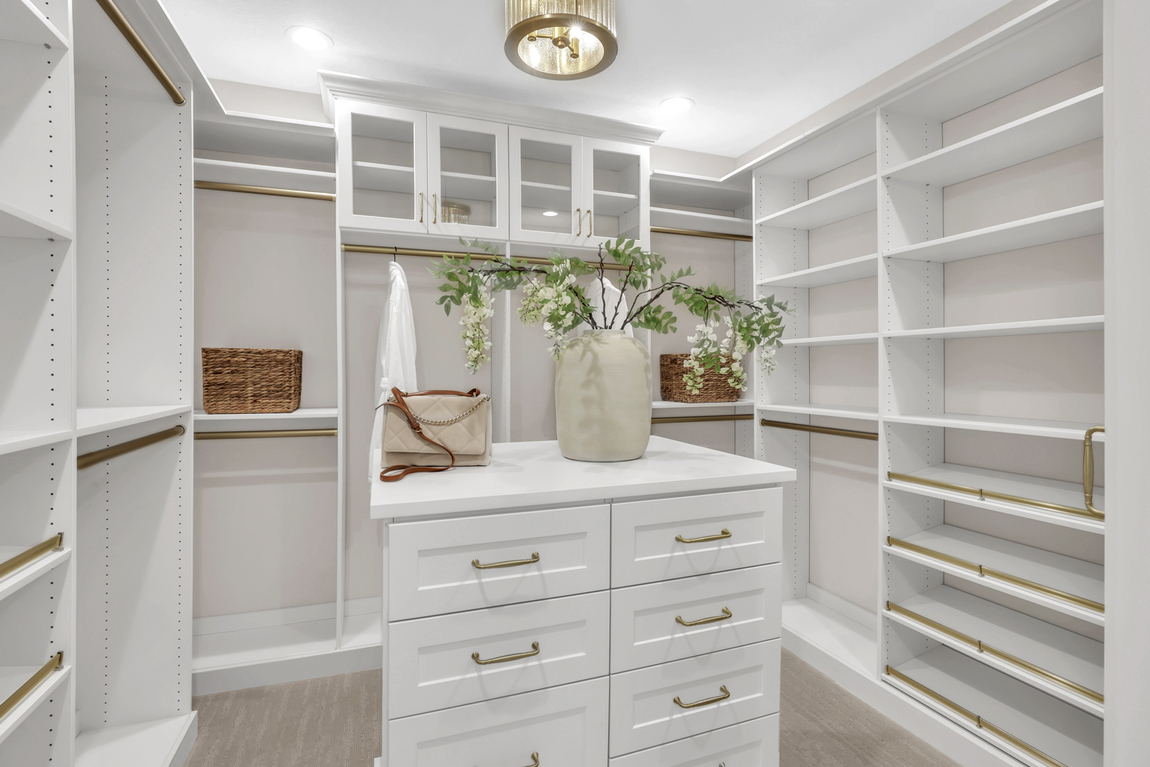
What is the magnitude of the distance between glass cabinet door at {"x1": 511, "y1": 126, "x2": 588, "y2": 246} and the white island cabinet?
4.63 feet

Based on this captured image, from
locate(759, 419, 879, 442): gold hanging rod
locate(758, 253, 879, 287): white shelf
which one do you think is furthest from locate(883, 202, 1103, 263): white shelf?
locate(759, 419, 879, 442): gold hanging rod

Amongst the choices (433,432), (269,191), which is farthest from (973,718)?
(269,191)

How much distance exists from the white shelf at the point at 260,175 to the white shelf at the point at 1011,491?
8.49ft

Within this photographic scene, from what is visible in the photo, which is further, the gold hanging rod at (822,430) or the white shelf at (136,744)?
the gold hanging rod at (822,430)

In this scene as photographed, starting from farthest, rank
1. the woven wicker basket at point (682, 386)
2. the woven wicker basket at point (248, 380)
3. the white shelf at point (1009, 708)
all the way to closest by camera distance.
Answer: the woven wicker basket at point (682, 386) → the woven wicker basket at point (248, 380) → the white shelf at point (1009, 708)

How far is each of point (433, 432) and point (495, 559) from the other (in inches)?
14.6

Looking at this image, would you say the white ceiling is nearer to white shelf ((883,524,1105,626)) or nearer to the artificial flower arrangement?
the artificial flower arrangement

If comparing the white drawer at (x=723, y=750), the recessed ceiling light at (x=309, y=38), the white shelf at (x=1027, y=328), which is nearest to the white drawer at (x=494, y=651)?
the white drawer at (x=723, y=750)

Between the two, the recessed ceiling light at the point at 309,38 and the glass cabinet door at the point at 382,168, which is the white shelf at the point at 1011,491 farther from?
the recessed ceiling light at the point at 309,38

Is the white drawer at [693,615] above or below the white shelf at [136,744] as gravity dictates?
above

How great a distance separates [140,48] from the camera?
4.44 feet

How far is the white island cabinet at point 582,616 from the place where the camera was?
0.98 metres

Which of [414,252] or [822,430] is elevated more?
[414,252]

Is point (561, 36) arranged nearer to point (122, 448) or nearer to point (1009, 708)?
point (122, 448)
